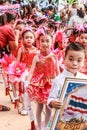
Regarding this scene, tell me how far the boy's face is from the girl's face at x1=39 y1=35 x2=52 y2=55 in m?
1.51

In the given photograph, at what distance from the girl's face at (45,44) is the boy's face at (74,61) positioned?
151 centimetres

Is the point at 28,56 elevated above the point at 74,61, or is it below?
below

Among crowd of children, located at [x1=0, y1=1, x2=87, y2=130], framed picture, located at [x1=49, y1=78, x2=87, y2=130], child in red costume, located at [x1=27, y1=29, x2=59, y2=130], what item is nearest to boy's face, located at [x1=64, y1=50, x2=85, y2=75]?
crowd of children, located at [x1=0, y1=1, x2=87, y2=130]

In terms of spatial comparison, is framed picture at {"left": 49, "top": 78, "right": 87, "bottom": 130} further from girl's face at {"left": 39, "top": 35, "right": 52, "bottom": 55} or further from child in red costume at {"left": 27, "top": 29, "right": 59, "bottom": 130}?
girl's face at {"left": 39, "top": 35, "right": 52, "bottom": 55}

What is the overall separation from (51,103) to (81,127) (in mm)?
320

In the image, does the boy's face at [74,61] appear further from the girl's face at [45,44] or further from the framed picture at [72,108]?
the girl's face at [45,44]

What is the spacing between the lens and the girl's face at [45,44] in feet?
15.9

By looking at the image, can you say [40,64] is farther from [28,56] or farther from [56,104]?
[56,104]

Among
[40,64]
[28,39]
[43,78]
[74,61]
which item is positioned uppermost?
[74,61]

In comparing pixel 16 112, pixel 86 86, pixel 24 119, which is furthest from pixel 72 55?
pixel 16 112

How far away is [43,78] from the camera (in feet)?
15.4

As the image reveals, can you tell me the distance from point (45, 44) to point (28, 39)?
3.14 feet

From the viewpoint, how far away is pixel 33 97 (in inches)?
183

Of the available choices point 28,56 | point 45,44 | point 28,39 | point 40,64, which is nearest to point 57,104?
point 40,64
